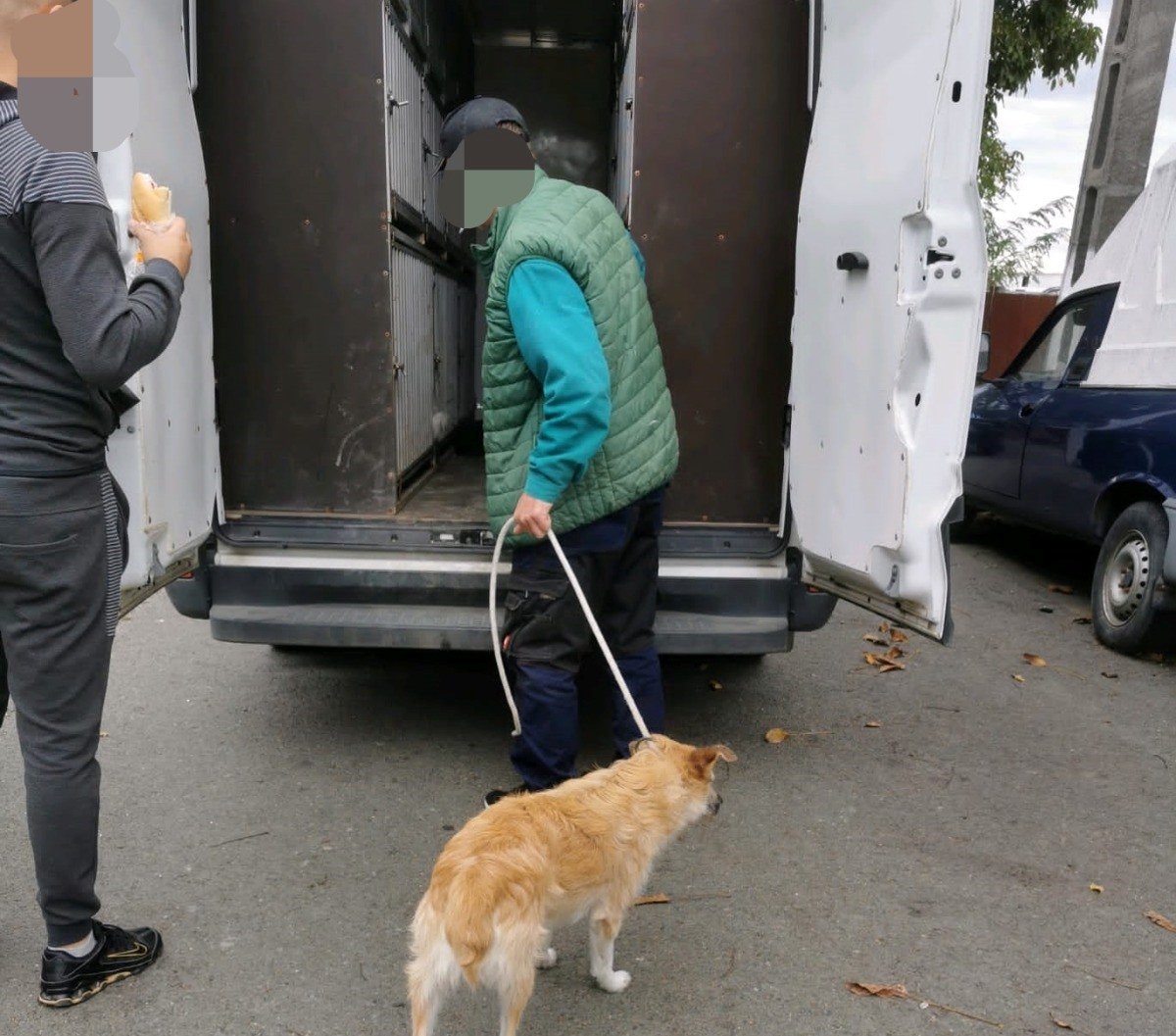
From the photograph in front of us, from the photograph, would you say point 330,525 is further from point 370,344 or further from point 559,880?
point 559,880

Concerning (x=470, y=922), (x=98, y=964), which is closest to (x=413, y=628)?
(x=98, y=964)

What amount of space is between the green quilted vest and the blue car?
3.26m

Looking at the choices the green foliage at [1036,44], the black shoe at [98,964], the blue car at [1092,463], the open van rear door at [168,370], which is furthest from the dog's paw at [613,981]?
the green foliage at [1036,44]

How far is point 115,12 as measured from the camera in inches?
106

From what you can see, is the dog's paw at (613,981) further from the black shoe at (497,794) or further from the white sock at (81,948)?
the white sock at (81,948)

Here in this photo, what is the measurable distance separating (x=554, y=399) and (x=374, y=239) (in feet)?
4.04

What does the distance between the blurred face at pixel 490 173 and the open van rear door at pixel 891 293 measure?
1.02 meters

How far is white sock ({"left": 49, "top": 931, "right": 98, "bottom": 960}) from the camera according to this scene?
2.44m

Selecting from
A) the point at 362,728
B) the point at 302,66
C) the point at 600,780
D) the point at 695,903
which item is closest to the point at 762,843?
the point at 695,903

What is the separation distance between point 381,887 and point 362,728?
47.3 inches

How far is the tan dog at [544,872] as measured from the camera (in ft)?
6.49

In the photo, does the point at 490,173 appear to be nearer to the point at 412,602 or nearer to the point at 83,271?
the point at 83,271

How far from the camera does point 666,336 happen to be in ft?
11.9

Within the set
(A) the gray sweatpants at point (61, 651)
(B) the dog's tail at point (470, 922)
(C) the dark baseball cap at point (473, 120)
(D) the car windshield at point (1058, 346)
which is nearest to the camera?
(B) the dog's tail at point (470, 922)
